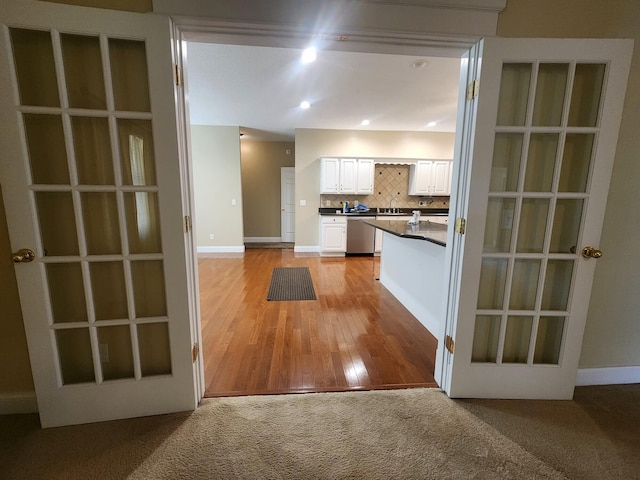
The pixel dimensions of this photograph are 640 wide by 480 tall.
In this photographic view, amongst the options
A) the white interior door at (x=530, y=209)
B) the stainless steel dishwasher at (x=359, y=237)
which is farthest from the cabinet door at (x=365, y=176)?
the white interior door at (x=530, y=209)

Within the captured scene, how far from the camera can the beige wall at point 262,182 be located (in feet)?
24.5

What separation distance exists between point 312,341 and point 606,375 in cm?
208

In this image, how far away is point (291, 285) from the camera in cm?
385

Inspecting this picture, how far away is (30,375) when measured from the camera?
150cm

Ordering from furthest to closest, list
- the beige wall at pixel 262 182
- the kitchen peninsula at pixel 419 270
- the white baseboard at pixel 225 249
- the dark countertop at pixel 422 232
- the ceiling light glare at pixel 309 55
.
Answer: the beige wall at pixel 262 182 → the white baseboard at pixel 225 249 → the ceiling light glare at pixel 309 55 → the kitchen peninsula at pixel 419 270 → the dark countertop at pixel 422 232

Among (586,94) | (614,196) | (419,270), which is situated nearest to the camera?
(586,94)

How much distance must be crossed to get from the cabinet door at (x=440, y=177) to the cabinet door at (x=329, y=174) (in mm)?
2225

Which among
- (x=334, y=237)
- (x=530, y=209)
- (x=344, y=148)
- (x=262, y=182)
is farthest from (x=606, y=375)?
(x=262, y=182)

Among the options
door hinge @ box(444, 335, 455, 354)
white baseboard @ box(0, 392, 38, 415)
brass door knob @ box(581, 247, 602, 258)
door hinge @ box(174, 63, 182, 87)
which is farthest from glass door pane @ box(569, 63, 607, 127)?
white baseboard @ box(0, 392, 38, 415)

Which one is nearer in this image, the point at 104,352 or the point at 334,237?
the point at 104,352

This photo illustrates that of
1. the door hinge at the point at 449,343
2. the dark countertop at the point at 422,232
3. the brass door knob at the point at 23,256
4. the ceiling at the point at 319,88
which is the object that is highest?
the ceiling at the point at 319,88

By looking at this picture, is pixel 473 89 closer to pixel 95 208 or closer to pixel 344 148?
pixel 95 208

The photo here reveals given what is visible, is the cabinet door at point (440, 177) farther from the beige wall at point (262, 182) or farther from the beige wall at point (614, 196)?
the beige wall at point (614, 196)

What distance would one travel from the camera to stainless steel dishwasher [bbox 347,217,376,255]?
225 inches
